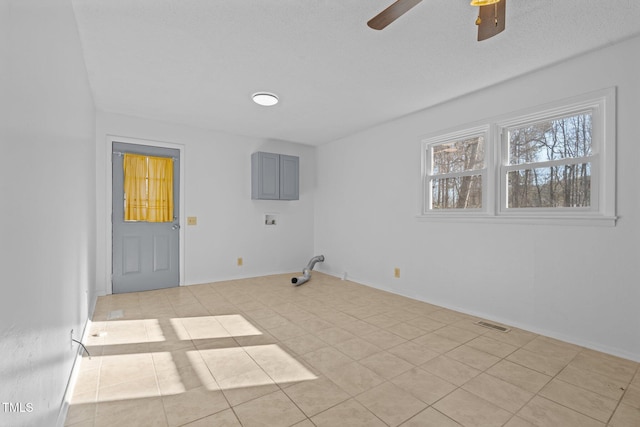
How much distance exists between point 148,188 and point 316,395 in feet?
12.5

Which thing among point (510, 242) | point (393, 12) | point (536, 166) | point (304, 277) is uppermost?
point (393, 12)

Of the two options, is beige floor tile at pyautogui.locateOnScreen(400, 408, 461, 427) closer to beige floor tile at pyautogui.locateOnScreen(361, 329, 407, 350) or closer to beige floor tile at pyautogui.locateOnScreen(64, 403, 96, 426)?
beige floor tile at pyautogui.locateOnScreen(361, 329, 407, 350)

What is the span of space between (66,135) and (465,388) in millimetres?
3063

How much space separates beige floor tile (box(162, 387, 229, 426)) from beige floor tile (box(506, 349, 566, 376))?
218 centimetres

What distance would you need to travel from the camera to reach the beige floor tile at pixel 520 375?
6.54ft

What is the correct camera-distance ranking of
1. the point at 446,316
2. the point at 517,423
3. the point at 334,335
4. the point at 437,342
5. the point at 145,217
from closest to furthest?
the point at 517,423
the point at 437,342
the point at 334,335
the point at 446,316
the point at 145,217

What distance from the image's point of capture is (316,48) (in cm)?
252

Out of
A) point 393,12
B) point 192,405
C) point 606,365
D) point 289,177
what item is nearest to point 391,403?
point 192,405

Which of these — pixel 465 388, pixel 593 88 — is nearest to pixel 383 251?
pixel 465 388

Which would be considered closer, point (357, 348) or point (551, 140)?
point (357, 348)

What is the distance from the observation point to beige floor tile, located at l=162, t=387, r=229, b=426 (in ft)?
5.45

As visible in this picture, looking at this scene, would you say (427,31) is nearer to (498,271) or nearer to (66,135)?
(498,271)

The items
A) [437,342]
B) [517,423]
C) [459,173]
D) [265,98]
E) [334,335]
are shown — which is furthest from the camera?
[459,173]

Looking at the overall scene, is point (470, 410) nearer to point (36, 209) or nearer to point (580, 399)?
point (580, 399)
